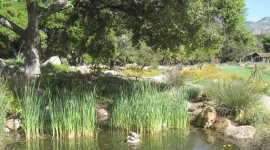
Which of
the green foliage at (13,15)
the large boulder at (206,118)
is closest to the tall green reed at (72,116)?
the large boulder at (206,118)

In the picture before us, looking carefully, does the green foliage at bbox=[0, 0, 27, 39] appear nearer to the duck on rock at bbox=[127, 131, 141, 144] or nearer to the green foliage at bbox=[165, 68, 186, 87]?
the green foliage at bbox=[165, 68, 186, 87]

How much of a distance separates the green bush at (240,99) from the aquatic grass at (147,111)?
179 centimetres

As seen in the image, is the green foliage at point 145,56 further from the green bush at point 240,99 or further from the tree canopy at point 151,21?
the green bush at point 240,99

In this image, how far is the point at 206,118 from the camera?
35.3 ft

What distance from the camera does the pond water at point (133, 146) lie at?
26.5 feet

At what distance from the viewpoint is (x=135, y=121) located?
368 inches

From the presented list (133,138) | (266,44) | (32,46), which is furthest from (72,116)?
(266,44)

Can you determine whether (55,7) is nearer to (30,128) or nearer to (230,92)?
(30,128)

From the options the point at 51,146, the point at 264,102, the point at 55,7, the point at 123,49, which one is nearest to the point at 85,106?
the point at 51,146

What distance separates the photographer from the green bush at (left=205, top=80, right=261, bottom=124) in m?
10.4

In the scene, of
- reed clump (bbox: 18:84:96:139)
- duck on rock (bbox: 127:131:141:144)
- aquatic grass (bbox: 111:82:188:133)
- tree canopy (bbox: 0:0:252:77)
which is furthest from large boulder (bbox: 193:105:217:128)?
reed clump (bbox: 18:84:96:139)

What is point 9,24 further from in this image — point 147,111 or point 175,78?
point 175,78

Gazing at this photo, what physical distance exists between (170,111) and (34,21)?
661 cm

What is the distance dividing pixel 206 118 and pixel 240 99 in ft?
3.87
